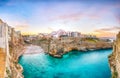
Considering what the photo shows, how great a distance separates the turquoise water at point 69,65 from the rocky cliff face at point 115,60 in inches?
8.9

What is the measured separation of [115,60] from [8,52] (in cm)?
224

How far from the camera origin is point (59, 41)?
7.60 m

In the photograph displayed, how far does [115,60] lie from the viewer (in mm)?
6730

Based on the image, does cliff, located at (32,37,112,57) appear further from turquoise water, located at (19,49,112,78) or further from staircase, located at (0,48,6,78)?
staircase, located at (0,48,6,78)

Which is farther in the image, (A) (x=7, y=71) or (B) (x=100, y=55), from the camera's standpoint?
(B) (x=100, y=55)

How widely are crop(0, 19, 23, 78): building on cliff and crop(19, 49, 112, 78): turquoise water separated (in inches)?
13.0

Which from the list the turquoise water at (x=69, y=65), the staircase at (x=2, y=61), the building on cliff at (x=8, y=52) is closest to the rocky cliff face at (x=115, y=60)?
the turquoise water at (x=69, y=65)

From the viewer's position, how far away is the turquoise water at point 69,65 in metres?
7.06

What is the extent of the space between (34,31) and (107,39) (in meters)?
1.71

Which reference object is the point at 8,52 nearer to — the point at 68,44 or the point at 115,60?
the point at 68,44

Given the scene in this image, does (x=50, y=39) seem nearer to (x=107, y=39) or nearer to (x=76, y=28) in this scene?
(x=76, y=28)

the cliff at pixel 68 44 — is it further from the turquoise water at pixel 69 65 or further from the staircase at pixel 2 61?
the staircase at pixel 2 61

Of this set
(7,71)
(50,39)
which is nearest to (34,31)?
(50,39)

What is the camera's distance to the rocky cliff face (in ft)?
21.4
